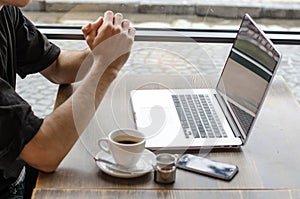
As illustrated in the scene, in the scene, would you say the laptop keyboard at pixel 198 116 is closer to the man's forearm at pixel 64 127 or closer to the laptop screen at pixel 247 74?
the laptop screen at pixel 247 74

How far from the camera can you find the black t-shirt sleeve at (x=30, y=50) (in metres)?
1.49

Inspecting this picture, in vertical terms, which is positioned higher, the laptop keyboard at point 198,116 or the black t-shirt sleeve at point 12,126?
the black t-shirt sleeve at point 12,126

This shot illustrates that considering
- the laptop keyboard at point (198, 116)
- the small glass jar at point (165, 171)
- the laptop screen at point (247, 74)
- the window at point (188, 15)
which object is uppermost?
the laptop screen at point (247, 74)

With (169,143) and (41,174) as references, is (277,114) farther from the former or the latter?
(41,174)

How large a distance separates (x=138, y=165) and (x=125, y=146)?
0.06 metres

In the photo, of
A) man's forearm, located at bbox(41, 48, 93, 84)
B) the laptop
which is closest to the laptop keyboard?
the laptop

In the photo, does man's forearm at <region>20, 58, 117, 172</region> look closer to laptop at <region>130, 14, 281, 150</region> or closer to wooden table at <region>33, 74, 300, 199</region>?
wooden table at <region>33, 74, 300, 199</region>

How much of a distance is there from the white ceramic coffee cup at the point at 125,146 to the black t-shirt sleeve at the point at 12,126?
16 cm

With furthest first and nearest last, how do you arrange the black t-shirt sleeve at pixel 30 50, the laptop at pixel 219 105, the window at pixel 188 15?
the window at pixel 188 15 → the black t-shirt sleeve at pixel 30 50 → the laptop at pixel 219 105

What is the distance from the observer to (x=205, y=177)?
112cm

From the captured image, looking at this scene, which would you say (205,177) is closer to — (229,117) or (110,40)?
(229,117)

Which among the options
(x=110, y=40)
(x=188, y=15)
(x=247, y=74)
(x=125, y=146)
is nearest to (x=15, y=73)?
(x=110, y=40)

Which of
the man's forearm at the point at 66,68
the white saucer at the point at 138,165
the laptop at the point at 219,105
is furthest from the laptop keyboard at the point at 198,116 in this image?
the man's forearm at the point at 66,68

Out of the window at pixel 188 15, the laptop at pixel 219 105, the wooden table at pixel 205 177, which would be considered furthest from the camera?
the window at pixel 188 15
